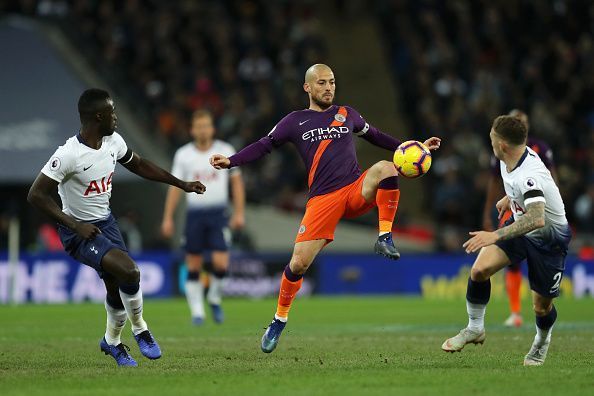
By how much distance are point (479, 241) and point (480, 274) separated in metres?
1.09

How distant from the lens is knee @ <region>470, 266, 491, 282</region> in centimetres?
943

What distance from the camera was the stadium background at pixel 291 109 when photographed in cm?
2244

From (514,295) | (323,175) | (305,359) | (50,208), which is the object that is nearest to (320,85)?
(323,175)

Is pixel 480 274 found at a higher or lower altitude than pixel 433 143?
lower

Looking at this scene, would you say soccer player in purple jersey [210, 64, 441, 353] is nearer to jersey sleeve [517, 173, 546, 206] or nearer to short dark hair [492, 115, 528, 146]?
short dark hair [492, 115, 528, 146]

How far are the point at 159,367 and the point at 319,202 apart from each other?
2174 mm

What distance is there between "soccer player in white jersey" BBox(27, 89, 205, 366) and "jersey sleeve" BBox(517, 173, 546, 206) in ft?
9.49

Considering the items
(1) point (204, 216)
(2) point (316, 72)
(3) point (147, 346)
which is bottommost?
(3) point (147, 346)

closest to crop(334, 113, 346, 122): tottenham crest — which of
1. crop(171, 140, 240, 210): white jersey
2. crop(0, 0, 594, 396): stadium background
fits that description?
crop(171, 140, 240, 210): white jersey

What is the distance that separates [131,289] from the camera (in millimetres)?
9617

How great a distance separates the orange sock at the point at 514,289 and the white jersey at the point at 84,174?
649cm

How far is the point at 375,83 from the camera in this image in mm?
30438

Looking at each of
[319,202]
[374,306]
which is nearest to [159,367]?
[319,202]

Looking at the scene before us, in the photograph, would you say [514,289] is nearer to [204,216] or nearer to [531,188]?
[204,216]
